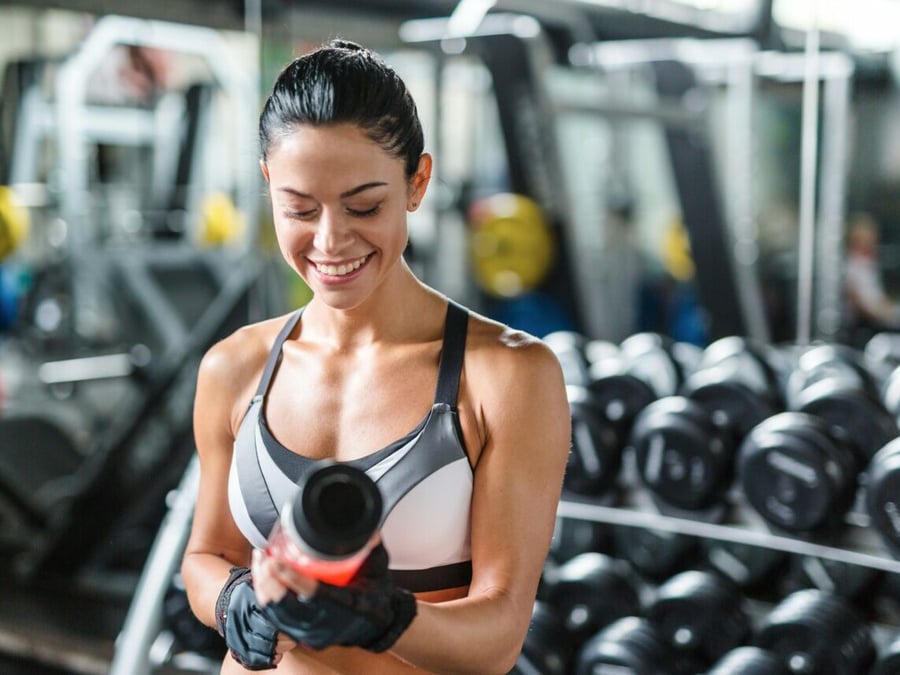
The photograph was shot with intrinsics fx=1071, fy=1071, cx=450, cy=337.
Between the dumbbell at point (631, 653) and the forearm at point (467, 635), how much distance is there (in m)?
1.10

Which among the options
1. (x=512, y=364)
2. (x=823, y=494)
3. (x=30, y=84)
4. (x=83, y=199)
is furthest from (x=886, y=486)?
(x=30, y=84)

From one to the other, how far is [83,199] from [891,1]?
4.24 meters

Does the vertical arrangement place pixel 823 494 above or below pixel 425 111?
below

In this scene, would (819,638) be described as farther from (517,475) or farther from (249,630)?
(249,630)

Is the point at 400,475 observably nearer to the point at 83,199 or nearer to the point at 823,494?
the point at 823,494

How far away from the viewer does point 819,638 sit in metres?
1.92

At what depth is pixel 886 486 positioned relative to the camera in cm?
180

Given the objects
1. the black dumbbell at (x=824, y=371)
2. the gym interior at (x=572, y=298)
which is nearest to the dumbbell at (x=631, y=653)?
the gym interior at (x=572, y=298)

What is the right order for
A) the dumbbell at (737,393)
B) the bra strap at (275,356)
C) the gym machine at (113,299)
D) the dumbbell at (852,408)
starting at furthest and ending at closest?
the gym machine at (113,299) → the dumbbell at (737,393) → the dumbbell at (852,408) → the bra strap at (275,356)

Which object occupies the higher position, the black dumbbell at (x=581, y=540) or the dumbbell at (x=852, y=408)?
the dumbbell at (x=852, y=408)

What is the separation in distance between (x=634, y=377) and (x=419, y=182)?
1.50 metres

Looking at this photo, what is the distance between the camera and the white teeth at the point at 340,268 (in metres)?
0.95

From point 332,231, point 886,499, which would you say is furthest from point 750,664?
point 332,231

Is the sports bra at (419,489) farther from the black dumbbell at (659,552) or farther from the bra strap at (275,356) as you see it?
the black dumbbell at (659,552)
